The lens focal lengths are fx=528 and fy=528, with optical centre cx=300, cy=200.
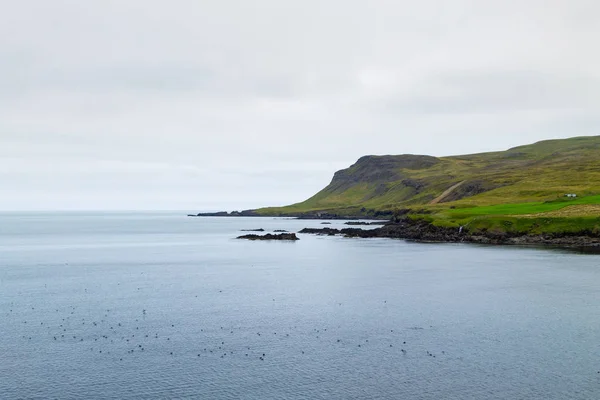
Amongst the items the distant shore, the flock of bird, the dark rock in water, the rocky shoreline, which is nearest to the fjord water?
the flock of bird

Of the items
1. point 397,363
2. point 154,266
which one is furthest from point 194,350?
point 154,266

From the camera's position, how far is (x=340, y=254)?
126 m

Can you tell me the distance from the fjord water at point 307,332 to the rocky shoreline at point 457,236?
26.2m

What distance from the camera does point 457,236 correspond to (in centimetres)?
15088

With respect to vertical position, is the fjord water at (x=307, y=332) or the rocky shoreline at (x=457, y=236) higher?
the rocky shoreline at (x=457, y=236)

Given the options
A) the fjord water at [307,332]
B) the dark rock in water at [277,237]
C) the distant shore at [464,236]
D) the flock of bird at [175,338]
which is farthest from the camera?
the dark rock in water at [277,237]

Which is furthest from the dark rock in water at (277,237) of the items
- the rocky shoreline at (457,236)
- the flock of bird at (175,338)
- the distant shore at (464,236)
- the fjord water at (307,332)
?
the flock of bird at (175,338)

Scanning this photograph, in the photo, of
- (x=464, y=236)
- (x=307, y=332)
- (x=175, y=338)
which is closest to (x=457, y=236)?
(x=464, y=236)

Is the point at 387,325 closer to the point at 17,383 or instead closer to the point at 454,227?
the point at 17,383

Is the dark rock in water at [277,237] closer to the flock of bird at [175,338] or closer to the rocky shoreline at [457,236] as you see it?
the rocky shoreline at [457,236]

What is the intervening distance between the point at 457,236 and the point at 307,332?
354 feet

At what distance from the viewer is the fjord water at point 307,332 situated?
38.3 meters

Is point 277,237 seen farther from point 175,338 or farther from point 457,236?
point 175,338

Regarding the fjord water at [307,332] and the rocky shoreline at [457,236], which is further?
the rocky shoreline at [457,236]
